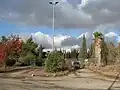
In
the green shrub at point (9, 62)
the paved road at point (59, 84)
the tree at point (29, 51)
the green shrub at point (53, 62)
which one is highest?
the tree at point (29, 51)

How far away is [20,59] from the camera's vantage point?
99.7 m

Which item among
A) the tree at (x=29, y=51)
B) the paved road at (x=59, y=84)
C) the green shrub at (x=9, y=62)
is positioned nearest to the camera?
the paved road at (x=59, y=84)

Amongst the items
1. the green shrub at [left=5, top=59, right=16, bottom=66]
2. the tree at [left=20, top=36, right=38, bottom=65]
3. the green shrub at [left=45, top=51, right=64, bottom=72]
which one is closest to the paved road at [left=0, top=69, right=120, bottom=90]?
the green shrub at [left=45, top=51, right=64, bottom=72]

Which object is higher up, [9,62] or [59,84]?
[9,62]

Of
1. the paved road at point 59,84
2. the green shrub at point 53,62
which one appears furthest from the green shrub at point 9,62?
the paved road at point 59,84

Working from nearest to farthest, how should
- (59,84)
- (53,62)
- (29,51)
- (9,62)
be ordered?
(59,84), (53,62), (9,62), (29,51)

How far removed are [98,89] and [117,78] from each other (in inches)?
460

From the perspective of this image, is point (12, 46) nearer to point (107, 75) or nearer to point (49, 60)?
point (49, 60)

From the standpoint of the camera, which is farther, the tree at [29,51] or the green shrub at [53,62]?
the tree at [29,51]

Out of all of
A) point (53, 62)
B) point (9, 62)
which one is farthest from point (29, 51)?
point (53, 62)

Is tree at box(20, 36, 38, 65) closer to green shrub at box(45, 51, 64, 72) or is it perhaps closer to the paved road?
green shrub at box(45, 51, 64, 72)

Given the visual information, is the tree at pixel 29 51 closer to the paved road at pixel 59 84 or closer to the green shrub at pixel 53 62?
the green shrub at pixel 53 62

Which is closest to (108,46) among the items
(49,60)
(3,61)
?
(49,60)

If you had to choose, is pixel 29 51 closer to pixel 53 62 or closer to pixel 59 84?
pixel 53 62
